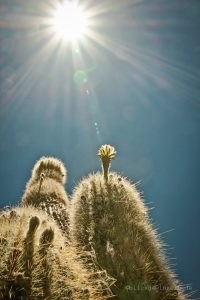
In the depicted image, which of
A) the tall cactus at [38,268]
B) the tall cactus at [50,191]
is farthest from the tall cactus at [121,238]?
the tall cactus at [50,191]

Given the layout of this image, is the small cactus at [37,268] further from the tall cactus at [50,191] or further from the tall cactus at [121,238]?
the tall cactus at [50,191]

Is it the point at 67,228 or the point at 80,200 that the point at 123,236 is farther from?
the point at 67,228

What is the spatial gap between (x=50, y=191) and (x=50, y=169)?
224 centimetres

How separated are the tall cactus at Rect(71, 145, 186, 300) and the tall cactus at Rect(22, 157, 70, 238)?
1.07 m

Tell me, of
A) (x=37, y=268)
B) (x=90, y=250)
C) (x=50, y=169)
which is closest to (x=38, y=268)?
(x=37, y=268)

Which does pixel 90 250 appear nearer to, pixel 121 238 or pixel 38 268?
pixel 121 238

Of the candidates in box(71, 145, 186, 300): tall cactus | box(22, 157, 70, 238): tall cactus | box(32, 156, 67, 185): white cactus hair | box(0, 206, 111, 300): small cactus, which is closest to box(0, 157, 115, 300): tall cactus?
box(0, 206, 111, 300): small cactus

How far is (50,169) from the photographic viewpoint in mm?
12164

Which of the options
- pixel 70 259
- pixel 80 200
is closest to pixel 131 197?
pixel 80 200

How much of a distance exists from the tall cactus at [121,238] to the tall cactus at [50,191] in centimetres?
107

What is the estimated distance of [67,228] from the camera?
8.37 m

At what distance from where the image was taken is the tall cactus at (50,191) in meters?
8.60

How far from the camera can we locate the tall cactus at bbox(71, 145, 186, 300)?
5.26m

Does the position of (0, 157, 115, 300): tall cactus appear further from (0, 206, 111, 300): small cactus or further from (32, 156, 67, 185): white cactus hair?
(32, 156, 67, 185): white cactus hair
